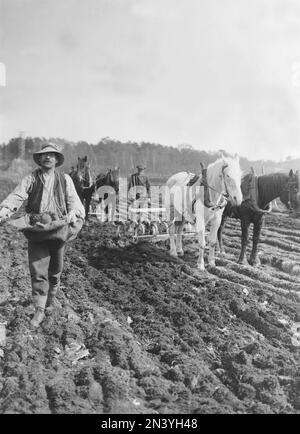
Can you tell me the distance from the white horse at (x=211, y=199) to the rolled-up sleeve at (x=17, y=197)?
3275mm

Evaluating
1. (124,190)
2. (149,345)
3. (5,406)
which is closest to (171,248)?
(124,190)

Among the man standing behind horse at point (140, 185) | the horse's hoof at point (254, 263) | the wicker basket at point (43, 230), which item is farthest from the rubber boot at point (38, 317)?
the man standing behind horse at point (140, 185)

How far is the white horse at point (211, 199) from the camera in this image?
22.0ft

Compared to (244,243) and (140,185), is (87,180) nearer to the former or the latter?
(140,185)

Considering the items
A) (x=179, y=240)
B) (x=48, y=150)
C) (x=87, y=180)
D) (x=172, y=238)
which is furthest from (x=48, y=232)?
(x=87, y=180)

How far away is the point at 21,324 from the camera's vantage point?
14.5ft

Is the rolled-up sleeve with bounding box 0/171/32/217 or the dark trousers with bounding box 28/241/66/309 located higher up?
the rolled-up sleeve with bounding box 0/171/32/217

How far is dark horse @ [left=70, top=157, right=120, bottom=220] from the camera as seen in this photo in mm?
10867

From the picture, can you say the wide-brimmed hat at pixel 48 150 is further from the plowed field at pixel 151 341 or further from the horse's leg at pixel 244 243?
the horse's leg at pixel 244 243

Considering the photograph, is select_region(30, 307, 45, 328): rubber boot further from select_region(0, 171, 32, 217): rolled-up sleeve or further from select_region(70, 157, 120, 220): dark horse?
select_region(70, 157, 120, 220): dark horse

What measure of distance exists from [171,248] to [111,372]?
Answer: 4.63 meters

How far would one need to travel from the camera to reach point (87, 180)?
11.1m

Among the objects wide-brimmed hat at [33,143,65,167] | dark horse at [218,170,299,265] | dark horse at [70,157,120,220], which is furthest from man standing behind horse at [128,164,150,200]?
wide-brimmed hat at [33,143,65,167]

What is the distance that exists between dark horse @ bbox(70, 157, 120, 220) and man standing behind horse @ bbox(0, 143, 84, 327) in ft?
20.4
